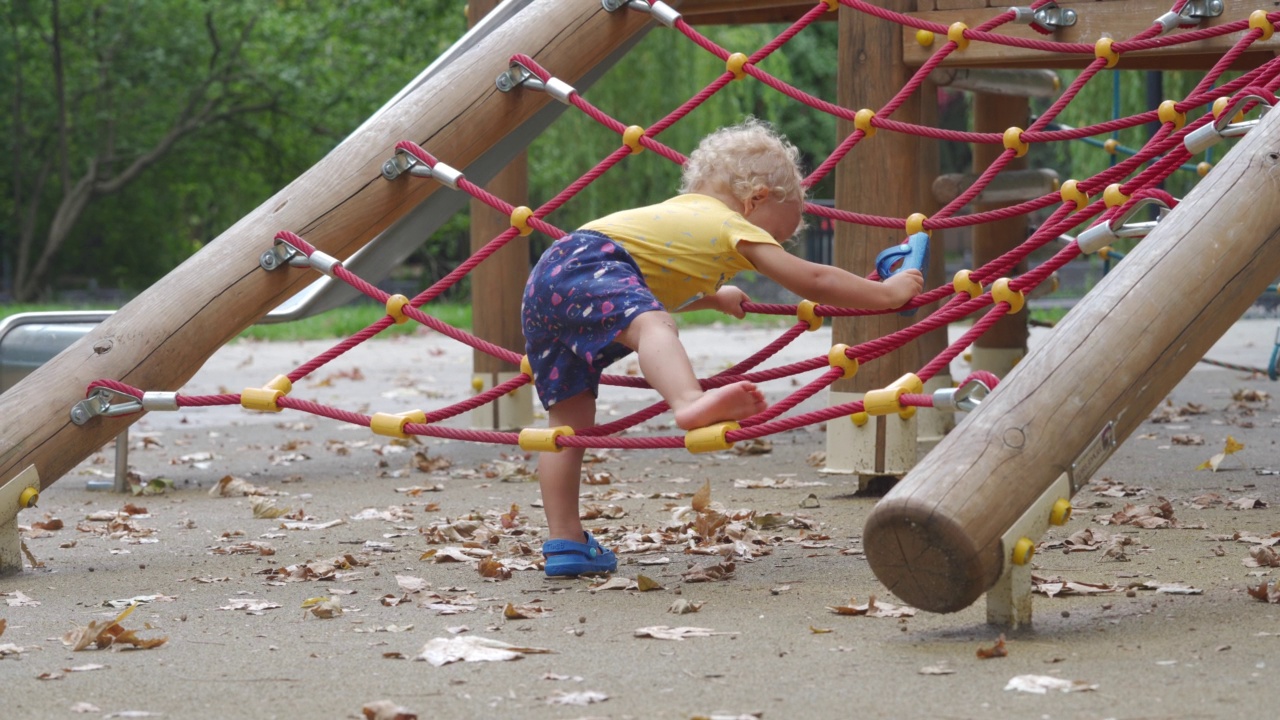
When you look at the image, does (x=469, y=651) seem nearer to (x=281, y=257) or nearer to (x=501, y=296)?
(x=281, y=257)

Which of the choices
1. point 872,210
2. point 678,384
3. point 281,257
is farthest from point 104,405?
point 872,210

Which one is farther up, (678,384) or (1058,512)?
(678,384)

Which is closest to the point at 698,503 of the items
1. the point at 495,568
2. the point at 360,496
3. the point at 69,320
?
the point at 495,568

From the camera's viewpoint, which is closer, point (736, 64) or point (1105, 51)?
point (1105, 51)

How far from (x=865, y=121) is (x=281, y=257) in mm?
1557

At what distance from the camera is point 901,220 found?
3842 mm

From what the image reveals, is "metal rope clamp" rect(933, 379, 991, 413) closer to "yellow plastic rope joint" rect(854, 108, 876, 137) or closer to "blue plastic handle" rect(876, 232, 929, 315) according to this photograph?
"blue plastic handle" rect(876, 232, 929, 315)

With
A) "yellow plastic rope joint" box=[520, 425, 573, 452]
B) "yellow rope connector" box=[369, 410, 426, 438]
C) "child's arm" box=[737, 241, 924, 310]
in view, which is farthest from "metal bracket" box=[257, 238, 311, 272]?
"child's arm" box=[737, 241, 924, 310]

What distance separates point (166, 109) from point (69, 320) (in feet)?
51.3

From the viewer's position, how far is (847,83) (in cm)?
451

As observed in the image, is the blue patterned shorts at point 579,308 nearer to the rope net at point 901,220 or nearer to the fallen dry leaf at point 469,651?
the rope net at point 901,220

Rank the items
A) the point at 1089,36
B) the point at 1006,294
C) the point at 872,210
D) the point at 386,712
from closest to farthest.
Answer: the point at 386,712 → the point at 1006,294 → the point at 1089,36 → the point at 872,210

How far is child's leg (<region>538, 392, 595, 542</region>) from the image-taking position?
10.9 feet

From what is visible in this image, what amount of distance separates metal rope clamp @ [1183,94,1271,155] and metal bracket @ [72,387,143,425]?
2510 mm
